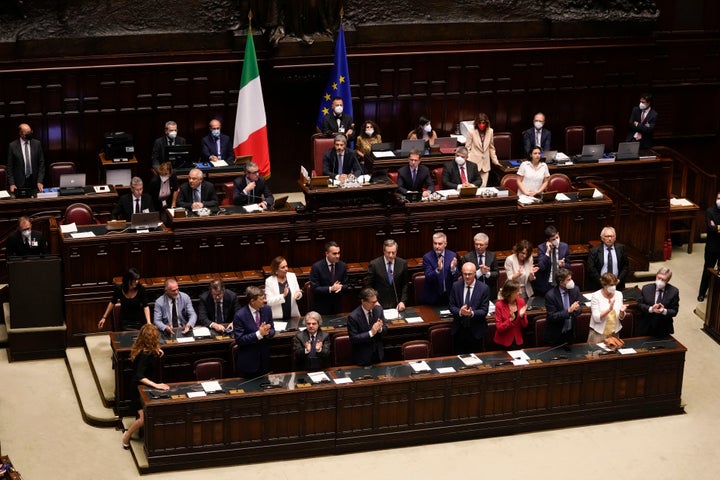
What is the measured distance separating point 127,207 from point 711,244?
775cm

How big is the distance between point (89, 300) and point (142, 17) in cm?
498

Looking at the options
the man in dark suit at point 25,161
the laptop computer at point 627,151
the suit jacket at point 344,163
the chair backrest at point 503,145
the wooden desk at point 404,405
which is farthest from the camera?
the chair backrest at point 503,145

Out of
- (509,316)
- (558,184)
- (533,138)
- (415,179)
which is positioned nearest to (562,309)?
(509,316)

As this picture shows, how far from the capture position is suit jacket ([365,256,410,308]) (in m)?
16.2

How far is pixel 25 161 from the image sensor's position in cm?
1855

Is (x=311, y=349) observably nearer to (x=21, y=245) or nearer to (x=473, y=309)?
(x=473, y=309)

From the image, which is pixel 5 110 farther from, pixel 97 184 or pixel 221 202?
pixel 221 202

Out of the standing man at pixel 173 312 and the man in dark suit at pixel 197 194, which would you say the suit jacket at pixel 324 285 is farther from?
the man in dark suit at pixel 197 194

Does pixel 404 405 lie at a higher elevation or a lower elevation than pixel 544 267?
lower

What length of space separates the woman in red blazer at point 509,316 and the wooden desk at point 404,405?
0.77 feet

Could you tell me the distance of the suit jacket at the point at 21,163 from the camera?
18453 millimetres

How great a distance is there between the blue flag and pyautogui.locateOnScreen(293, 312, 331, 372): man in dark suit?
595cm

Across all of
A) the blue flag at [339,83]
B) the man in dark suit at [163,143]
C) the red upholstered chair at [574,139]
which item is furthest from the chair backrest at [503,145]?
the man in dark suit at [163,143]

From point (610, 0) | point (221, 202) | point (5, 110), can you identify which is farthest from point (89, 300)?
point (610, 0)
